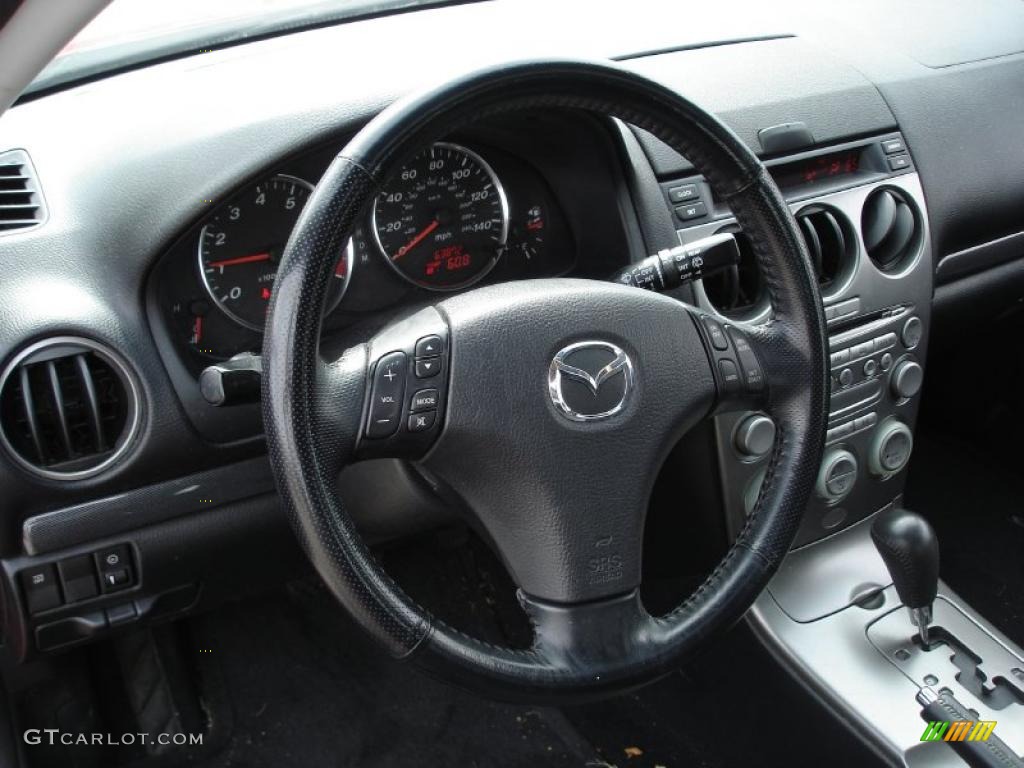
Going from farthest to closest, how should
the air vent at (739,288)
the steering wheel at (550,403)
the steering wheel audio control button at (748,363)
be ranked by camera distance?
the air vent at (739,288), the steering wheel audio control button at (748,363), the steering wheel at (550,403)

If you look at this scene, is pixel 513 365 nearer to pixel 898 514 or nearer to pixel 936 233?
pixel 898 514

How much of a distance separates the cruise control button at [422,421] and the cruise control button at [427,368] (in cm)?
4

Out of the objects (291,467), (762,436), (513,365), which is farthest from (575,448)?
(762,436)

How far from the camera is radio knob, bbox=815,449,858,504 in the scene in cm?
171

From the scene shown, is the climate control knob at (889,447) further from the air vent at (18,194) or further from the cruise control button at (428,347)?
the air vent at (18,194)

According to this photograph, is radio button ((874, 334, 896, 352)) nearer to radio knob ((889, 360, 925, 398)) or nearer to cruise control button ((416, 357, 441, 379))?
radio knob ((889, 360, 925, 398))

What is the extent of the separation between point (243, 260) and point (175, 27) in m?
0.43

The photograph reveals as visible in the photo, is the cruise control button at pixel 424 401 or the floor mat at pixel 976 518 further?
the floor mat at pixel 976 518

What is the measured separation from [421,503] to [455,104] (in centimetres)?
58

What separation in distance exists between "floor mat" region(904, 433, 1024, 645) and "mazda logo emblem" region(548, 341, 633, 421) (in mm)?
1206

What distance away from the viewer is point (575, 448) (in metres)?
1.17

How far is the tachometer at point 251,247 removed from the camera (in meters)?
1.42

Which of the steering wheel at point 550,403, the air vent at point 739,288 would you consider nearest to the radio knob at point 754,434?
the air vent at point 739,288

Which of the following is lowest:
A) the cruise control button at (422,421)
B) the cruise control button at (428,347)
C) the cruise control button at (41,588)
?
the cruise control button at (41,588)
